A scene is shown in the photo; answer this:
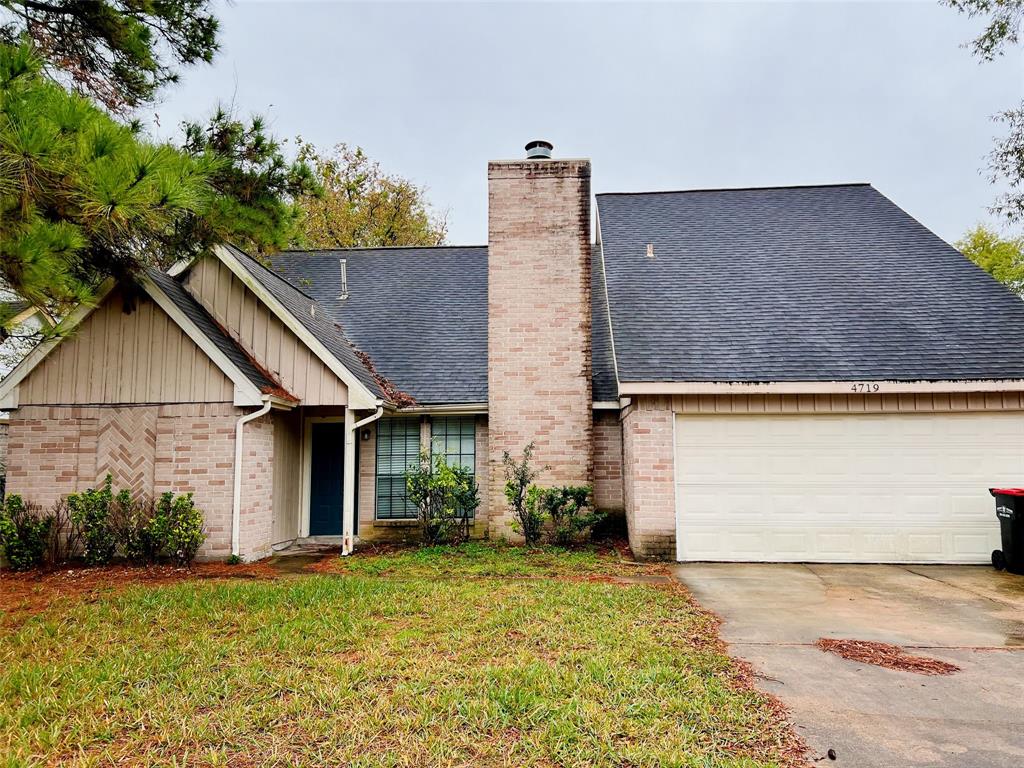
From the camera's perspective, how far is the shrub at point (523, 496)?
961cm

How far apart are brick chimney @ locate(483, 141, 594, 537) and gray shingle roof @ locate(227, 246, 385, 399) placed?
2279 millimetres

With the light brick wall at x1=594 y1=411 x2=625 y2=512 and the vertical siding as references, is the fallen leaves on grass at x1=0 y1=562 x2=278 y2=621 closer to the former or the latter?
the vertical siding

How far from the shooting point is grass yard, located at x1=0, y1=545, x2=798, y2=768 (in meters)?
3.13

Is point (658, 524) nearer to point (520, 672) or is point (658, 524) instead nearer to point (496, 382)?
point (496, 382)

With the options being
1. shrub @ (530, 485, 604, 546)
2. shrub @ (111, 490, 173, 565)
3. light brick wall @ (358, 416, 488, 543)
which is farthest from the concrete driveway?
shrub @ (111, 490, 173, 565)

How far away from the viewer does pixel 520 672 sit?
4.05 metres

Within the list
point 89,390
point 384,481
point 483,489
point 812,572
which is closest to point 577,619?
point 812,572

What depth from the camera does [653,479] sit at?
8.71 m

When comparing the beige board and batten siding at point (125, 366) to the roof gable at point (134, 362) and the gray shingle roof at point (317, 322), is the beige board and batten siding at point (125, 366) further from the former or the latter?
the gray shingle roof at point (317, 322)

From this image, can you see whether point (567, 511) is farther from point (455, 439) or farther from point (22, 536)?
point (22, 536)

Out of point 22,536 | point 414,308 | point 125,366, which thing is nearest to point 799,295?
point 414,308

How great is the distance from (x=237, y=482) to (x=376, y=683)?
5.61 metres

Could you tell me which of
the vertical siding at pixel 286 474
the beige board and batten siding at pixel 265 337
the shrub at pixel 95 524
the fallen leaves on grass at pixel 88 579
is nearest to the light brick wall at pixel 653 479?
the beige board and batten siding at pixel 265 337

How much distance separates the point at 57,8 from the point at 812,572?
40.5 feet
